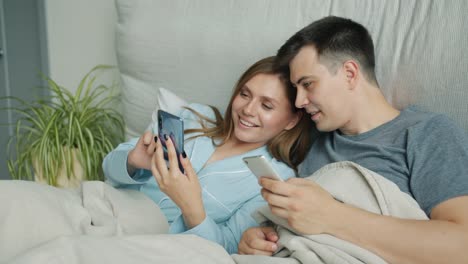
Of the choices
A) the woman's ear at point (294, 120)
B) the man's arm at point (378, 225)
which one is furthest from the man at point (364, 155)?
the woman's ear at point (294, 120)

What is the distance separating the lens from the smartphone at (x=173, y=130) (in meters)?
1.12

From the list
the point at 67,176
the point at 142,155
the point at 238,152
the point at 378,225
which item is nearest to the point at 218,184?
the point at 238,152

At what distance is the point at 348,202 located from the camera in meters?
1.04

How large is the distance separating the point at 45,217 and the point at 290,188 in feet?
1.93

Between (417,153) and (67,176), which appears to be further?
(67,176)

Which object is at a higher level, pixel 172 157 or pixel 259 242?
pixel 172 157

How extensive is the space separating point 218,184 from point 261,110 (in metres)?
0.25

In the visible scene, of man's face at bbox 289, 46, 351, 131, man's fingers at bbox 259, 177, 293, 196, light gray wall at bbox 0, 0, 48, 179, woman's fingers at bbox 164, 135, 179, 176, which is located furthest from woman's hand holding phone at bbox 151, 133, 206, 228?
light gray wall at bbox 0, 0, 48, 179

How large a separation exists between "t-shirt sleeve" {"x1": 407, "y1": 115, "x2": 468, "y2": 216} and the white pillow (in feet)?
2.65

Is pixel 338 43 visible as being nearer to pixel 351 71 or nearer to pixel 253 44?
pixel 351 71

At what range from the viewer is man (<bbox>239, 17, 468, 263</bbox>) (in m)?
0.97

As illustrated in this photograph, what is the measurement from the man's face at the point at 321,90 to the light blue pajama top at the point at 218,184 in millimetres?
230


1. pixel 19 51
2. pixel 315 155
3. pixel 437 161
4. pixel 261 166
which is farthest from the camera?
pixel 19 51

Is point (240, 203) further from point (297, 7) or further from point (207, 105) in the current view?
point (297, 7)
